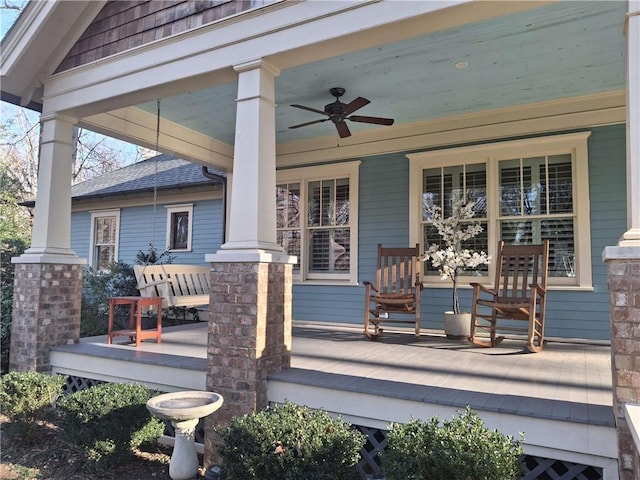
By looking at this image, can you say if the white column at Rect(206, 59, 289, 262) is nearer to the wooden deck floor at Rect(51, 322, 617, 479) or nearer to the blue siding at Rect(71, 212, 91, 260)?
the wooden deck floor at Rect(51, 322, 617, 479)

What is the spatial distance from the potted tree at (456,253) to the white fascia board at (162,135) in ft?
10.4

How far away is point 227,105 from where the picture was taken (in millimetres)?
5004

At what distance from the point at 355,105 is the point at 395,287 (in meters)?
2.15

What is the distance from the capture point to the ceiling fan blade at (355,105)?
4126 mm

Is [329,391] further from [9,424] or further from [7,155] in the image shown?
[7,155]

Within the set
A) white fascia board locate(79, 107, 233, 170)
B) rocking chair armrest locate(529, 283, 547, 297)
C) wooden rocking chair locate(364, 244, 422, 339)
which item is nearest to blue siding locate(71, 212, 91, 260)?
white fascia board locate(79, 107, 233, 170)

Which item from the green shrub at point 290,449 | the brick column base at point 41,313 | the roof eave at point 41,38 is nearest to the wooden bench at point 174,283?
the brick column base at point 41,313

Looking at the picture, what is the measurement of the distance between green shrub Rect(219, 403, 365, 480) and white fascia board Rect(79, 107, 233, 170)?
12.6ft

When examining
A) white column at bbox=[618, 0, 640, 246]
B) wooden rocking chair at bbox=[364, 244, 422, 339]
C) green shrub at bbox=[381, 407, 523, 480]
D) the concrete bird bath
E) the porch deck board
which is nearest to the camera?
green shrub at bbox=[381, 407, 523, 480]

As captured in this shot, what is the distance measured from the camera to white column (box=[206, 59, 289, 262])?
3.14 m

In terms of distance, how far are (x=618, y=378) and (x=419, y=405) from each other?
40.0 inches

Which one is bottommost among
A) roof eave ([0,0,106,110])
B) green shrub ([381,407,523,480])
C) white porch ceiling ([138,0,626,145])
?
green shrub ([381,407,523,480])

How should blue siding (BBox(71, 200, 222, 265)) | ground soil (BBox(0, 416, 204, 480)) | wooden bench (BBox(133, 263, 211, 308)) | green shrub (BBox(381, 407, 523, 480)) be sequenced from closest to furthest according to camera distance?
green shrub (BBox(381, 407, 523, 480)), ground soil (BBox(0, 416, 204, 480)), wooden bench (BBox(133, 263, 211, 308)), blue siding (BBox(71, 200, 222, 265))

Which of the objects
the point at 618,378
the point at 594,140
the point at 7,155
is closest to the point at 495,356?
the point at 618,378
